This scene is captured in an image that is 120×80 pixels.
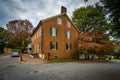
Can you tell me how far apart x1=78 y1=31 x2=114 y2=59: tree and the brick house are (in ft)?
8.17

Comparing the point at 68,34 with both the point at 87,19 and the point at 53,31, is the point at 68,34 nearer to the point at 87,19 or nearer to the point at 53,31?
the point at 53,31

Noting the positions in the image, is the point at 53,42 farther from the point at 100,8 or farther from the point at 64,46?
the point at 100,8

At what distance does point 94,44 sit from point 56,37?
27.3 feet

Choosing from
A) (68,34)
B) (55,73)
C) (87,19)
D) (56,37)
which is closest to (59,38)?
(56,37)

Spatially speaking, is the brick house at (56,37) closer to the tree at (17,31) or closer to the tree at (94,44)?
the tree at (94,44)

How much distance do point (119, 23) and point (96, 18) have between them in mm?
27843

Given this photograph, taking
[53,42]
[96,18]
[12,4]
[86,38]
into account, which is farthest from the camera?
[96,18]

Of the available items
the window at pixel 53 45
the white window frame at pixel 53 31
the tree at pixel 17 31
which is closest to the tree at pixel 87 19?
the white window frame at pixel 53 31

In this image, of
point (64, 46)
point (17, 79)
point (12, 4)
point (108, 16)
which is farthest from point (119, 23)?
point (64, 46)

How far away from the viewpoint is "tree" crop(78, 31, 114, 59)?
25875 millimetres

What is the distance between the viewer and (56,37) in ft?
80.5

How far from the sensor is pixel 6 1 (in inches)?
674

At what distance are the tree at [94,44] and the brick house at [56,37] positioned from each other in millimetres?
2489

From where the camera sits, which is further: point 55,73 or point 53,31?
point 53,31
